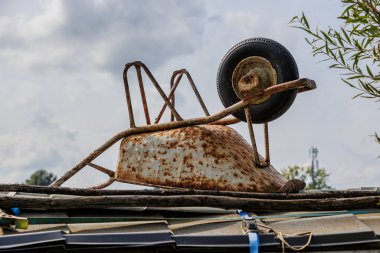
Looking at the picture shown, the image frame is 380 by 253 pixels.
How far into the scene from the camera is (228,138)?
19.9 feet

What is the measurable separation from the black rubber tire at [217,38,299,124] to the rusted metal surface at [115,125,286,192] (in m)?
0.34

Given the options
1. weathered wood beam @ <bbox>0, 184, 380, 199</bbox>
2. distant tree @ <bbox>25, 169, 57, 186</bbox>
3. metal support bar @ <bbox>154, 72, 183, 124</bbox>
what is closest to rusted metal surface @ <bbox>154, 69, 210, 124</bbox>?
metal support bar @ <bbox>154, 72, 183, 124</bbox>

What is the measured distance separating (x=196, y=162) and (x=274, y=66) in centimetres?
113

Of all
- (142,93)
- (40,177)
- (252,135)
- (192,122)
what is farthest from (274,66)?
(40,177)

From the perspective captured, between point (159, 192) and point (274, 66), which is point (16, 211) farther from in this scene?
point (274, 66)

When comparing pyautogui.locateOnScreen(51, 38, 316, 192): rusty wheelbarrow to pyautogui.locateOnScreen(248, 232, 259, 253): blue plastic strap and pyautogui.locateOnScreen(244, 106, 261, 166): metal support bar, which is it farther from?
pyautogui.locateOnScreen(248, 232, 259, 253): blue plastic strap

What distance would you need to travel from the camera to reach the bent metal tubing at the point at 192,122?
5.69m

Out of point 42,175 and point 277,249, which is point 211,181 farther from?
point 42,175

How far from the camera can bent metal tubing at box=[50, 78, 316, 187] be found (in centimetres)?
569

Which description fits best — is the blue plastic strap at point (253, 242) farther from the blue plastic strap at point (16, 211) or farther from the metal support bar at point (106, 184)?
the metal support bar at point (106, 184)

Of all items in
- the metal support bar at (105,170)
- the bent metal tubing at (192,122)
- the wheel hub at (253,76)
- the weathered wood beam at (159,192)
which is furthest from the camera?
the metal support bar at (105,170)

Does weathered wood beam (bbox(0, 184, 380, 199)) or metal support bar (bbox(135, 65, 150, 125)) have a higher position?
metal support bar (bbox(135, 65, 150, 125))

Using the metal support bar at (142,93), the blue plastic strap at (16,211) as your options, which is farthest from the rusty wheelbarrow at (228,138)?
the blue plastic strap at (16,211)

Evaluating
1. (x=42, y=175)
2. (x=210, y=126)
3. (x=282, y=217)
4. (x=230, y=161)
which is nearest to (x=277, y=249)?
(x=282, y=217)
